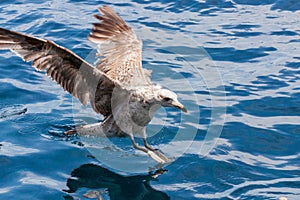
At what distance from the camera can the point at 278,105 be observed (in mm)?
8594

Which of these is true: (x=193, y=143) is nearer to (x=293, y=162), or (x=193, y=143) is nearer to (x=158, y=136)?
(x=158, y=136)

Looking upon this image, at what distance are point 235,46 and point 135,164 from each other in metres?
3.94

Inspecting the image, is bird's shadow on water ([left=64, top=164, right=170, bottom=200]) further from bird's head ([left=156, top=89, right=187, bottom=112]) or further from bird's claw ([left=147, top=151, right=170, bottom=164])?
bird's head ([left=156, top=89, right=187, bottom=112])

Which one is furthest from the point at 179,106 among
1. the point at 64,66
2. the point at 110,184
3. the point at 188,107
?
the point at 188,107

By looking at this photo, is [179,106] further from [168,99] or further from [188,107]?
[188,107]

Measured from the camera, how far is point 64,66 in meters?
6.88

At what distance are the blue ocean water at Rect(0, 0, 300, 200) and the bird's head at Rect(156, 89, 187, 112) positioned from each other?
0.88m

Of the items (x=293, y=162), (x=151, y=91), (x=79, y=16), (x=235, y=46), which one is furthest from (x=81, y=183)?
(x=79, y=16)

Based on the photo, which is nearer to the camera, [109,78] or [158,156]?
[109,78]

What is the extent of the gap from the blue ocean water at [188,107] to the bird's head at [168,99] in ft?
2.89

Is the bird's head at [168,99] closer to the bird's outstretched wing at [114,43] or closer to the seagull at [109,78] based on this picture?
the seagull at [109,78]

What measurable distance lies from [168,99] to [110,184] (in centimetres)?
116

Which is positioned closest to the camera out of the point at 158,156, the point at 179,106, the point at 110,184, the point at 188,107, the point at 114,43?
the point at 179,106

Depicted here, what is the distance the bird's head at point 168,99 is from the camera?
662 cm
